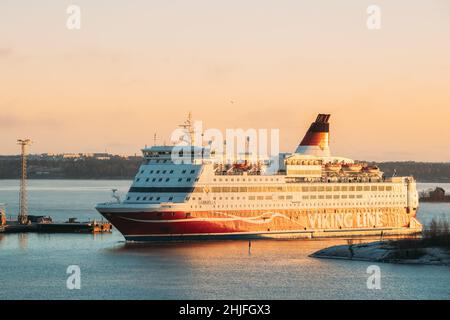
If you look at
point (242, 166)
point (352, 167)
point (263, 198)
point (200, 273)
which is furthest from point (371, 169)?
point (200, 273)

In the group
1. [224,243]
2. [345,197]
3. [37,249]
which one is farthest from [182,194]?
→ [345,197]

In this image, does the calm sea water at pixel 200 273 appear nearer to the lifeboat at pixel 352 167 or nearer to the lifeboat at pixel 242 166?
the lifeboat at pixel 242 166

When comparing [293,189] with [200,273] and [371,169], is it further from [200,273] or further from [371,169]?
[200,273]

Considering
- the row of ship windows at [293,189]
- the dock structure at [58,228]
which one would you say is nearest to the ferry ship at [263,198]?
the row of ship windows at [293,189]

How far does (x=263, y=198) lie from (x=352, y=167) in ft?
28.1

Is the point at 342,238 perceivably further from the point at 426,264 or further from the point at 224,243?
the point at 426,264

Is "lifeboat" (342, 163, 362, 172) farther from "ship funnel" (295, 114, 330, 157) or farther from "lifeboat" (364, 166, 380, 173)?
"ship funnel" (295, 114, 330, 157)

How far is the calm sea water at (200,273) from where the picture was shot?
41.9 metres

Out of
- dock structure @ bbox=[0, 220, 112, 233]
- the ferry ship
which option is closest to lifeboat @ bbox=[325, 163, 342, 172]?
the ferry ship

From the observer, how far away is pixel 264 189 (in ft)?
203

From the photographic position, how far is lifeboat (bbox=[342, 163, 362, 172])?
68.0m

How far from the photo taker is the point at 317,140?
2766 inches
